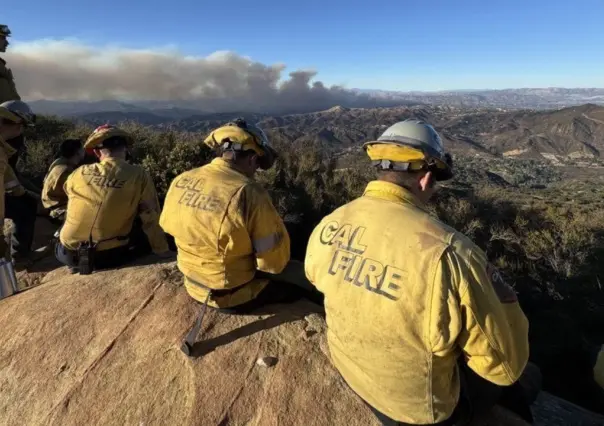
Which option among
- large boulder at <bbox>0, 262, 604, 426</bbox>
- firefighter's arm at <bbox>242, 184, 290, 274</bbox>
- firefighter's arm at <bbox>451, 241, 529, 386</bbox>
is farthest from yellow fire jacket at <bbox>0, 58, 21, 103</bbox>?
firefighter's arm at <bbox>451, 241, 529, 386</bbox>

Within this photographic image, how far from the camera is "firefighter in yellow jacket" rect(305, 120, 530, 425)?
1.95m

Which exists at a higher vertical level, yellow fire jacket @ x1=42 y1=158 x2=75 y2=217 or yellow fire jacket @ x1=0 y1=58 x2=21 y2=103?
yellow fire jacket @ x1=0 y1=58 x2=21 y2=103

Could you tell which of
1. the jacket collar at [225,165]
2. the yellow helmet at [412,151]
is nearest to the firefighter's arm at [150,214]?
the jacket collar at [225,165]

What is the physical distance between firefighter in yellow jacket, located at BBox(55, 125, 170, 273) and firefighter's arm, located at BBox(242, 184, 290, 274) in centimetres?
209

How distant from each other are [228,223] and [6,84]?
8.18 metres

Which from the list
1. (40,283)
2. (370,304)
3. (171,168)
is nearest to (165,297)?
(40,283)

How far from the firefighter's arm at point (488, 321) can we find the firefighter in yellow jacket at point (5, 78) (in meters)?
9.86

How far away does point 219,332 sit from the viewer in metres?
3.74

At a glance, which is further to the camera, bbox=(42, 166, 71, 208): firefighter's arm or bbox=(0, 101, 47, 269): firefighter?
bbox=(42, 166, 71, 208): firefighter's arm

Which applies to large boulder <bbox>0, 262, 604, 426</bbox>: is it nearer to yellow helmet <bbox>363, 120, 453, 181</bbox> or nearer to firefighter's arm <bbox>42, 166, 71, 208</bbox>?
yellow helmet <bbox>363, 120, 453, 181</bbox>

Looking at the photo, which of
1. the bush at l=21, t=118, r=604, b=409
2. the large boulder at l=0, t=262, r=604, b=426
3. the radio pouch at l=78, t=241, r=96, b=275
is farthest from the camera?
the bush at l=21, t=118, r=604, b=409

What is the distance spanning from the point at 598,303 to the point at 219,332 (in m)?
11.4

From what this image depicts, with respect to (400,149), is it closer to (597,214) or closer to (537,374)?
(537,374)

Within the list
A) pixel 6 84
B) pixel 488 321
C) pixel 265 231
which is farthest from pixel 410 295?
pixel 6 84
